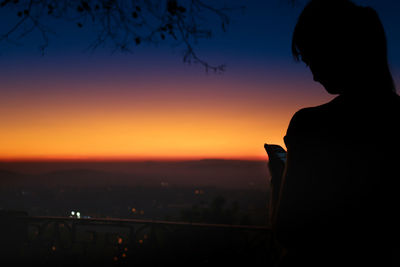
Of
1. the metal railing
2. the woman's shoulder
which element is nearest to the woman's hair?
the woman's shoulder

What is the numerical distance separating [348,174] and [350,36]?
15.1 inches

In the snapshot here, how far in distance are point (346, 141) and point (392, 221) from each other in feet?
0.79

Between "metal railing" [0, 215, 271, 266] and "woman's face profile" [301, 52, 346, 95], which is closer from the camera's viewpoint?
"woman's face profile" [301, 52, 346, 95]

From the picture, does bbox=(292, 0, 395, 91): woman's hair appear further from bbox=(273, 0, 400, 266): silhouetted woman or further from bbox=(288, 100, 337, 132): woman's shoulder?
bbox=(288, 100, 337, 132): woman's shoulder

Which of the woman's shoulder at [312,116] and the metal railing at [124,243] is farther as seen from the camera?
the metal railing at [124,243]

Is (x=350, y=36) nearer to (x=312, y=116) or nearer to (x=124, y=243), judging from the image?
(x=312, y=116)

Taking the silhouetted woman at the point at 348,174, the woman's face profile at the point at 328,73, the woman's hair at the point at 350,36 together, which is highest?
the woman's hair at the point at 350,36

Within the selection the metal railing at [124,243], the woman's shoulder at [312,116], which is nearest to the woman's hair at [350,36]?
the woman's shoulder at [312,116]

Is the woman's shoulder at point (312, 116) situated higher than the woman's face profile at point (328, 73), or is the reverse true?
the woman's face profile at point (328, 73)

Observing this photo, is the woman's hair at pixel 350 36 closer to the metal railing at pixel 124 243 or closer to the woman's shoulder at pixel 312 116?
the woman's shoulder at pixel 312 116

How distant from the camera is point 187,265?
29.7 feet

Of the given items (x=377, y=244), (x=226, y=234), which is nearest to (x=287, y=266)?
(x=377, y=244)

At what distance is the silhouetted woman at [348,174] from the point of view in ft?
2.76

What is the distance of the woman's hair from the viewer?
2.98ft
